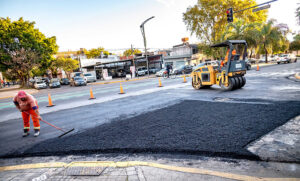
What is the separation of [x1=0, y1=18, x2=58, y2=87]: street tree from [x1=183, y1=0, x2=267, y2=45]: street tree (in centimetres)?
2975

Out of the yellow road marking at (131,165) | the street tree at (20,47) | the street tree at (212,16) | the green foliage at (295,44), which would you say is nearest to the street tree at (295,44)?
the green foliage at (295,44)

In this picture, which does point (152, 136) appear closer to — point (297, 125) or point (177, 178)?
point (177, 178)

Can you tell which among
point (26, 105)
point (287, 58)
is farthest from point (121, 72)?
point (26, 105)

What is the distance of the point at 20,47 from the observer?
3216 cm

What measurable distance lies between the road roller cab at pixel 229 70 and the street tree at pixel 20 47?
3231 cm

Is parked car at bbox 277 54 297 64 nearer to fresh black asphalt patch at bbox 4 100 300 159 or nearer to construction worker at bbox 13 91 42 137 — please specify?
fresh black asphalt patch at bbox 4 100 300 159

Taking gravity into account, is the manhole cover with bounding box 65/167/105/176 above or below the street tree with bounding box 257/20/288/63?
below

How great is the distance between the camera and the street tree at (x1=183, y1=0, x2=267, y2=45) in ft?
108

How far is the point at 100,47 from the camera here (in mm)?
72688

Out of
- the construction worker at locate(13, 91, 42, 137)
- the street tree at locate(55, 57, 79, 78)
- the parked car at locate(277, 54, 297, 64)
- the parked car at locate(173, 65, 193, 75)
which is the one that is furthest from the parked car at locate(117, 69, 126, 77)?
the construction worker at locate(13, 91, 42, 137)

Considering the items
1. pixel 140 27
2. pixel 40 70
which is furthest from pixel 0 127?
pixel 40 70

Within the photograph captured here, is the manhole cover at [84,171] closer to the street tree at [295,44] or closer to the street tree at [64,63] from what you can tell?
the street tree at [64,63]

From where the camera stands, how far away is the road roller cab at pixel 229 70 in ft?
30.0

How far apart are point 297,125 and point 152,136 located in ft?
11.4
